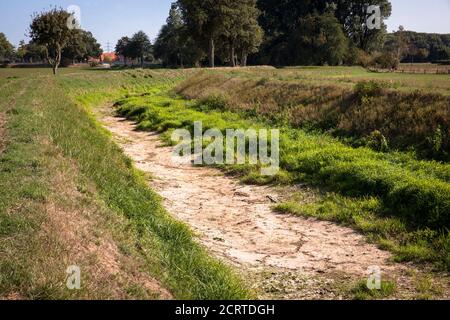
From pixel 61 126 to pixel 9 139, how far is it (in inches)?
112

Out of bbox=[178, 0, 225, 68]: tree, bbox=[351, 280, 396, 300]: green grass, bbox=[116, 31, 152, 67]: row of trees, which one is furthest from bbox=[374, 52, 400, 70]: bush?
bbox=[116, 31, 152, 67]: row of trees

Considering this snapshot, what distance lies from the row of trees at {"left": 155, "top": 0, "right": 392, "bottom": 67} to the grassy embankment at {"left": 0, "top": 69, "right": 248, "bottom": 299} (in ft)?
156

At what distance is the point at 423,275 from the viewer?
814cm

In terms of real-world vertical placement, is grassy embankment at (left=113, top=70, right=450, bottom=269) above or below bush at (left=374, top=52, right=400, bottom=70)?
below

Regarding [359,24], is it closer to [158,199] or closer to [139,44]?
[139,44]

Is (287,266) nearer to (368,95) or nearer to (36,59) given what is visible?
(368,95)

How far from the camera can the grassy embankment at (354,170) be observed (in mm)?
9781

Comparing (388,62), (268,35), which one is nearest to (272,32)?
(268,35)

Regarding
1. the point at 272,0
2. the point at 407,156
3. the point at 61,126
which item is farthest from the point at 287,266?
the point at 272,0

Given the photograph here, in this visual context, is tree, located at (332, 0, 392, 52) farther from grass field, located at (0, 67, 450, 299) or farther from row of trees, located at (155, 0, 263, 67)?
grass field, located at (0, 67, 450, 299)

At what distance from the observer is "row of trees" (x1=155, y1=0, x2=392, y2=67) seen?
5859 centimetres

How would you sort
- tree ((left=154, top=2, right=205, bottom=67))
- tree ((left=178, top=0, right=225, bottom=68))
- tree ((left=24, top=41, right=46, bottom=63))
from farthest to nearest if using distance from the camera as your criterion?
tree ((left=24, top=41, right=46, bottom=63))
tree ((left=154, top=2, right=205, bottom=67))
tree ((left=178, top=0, right=225, bottom=68))

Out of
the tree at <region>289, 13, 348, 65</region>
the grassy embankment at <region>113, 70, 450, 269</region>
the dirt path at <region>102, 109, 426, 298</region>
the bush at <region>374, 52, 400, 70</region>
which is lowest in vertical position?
the dirt path at <region>102, 109, 426, 298</region>

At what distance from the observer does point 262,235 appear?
1045 centimetres
